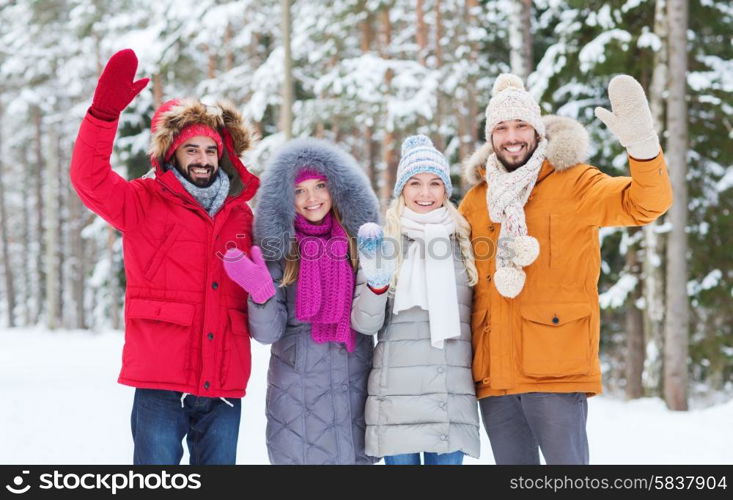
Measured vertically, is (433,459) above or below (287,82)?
below

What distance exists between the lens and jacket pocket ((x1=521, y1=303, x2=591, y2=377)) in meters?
3.49

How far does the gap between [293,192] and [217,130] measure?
578mm

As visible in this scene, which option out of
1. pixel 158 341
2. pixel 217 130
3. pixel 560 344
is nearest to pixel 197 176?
pixel 217 130

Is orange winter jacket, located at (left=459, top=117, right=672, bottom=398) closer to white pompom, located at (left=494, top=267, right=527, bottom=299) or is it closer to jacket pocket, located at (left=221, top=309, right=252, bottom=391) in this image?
white pompom, located at (left=494, top=267, right=527, bottom=299)

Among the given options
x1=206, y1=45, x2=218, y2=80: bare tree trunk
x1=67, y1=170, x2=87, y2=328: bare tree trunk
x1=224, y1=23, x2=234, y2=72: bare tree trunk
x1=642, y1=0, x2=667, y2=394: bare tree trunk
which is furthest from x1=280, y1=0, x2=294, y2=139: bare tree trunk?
x1=67, y1=170, x2=87, y2=328: bare tree trunk

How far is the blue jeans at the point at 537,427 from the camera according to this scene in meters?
3.49

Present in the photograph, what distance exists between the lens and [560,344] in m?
3.50

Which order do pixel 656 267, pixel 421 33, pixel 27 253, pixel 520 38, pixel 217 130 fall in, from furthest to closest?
pixel 27 253, pixel 421 33, pixel 520 38, pixel 656 267, pixel 217 130

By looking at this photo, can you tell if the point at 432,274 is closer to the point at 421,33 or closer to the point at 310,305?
the point at 310,305

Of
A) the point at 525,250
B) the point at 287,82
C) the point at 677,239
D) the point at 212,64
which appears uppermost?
the point at 212,64

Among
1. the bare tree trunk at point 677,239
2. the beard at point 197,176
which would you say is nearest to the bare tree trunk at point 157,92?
the bare tree trunk at point 677,239

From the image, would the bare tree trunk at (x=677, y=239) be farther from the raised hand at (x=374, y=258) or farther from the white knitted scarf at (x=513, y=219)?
the raised hand at (x=374, y=258)
